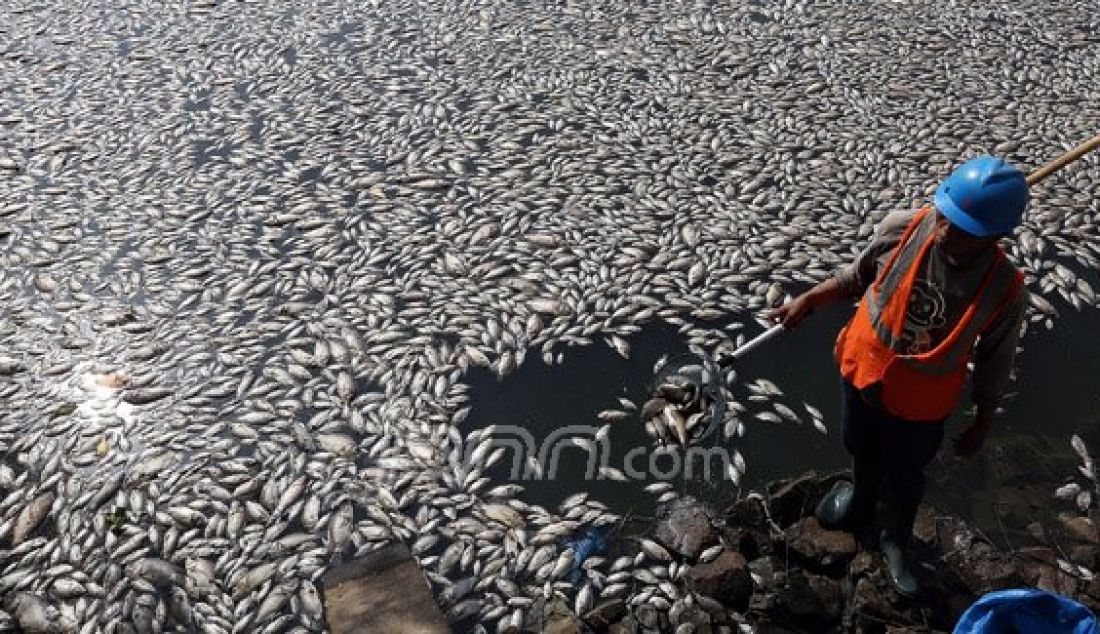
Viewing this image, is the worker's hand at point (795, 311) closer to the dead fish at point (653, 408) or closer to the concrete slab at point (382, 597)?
the dead fish at point (653, 408)

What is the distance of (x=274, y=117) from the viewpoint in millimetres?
7902

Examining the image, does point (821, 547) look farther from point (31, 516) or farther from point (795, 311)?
point (31, 516)

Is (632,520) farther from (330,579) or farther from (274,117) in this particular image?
(274,117)

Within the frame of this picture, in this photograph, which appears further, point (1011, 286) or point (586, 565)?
point (586, 565)

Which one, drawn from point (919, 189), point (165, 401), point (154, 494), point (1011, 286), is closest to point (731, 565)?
point (1011, 286)

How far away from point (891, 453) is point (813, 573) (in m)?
0.87

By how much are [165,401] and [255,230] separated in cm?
169

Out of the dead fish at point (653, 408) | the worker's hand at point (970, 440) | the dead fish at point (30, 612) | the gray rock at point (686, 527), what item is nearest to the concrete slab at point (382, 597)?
the gray rock at point (686, 527)

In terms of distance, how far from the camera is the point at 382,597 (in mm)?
4234

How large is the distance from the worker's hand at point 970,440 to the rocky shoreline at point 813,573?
0.76 meters

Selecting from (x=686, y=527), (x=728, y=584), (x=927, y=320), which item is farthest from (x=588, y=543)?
(x=927, y=320)

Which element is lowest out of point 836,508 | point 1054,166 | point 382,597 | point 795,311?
point 382,597

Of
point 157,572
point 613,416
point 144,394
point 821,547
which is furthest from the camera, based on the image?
point 144,394

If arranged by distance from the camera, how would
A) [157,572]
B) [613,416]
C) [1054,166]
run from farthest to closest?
1. [613,416]
2. [157,572]
3. [1054,166]
